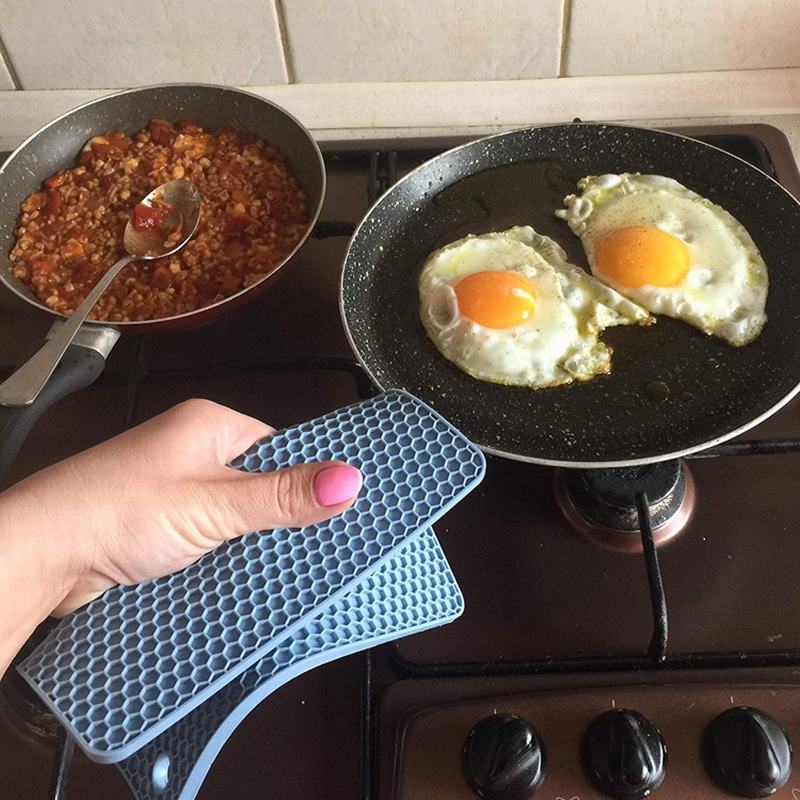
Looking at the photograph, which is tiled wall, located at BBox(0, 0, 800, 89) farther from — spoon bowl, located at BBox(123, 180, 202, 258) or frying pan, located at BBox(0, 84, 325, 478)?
spoon bowl, located at BBox(123, 180, 202, 258)

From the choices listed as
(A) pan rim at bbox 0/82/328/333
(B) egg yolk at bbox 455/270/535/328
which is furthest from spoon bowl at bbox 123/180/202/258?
(B) egg yolk at bbox 455/270/535/328

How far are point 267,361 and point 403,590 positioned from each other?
353 mm

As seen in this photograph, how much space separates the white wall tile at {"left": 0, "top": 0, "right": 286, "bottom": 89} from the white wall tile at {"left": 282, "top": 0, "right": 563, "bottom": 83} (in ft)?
0.16

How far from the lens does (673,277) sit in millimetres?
962

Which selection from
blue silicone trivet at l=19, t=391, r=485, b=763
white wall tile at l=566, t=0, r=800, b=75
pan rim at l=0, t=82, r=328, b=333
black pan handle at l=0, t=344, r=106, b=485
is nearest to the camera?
blue silicone trivet at l=19, t=391, r=485, b=763

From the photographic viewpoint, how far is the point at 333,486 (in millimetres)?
595

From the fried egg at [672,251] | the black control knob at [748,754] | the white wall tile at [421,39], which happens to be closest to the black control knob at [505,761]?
the black control knob at [748,754]

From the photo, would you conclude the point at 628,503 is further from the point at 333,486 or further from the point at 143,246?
the point at 143,246

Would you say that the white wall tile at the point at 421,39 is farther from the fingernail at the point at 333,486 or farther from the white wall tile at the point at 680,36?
the fingernail at the point at 333,486

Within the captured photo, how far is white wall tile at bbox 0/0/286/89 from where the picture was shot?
3.45ft

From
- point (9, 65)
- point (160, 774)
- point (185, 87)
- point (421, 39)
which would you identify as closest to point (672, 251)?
point (421, 39)

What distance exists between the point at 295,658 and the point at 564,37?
0.87 metres

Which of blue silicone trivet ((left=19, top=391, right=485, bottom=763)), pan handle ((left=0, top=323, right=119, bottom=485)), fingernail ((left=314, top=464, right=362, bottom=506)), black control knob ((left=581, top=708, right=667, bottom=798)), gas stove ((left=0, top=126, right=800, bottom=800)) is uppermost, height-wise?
fingernail ((left=314, top=464, right=362, bottom=506))

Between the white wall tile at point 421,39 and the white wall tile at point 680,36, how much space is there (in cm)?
4
